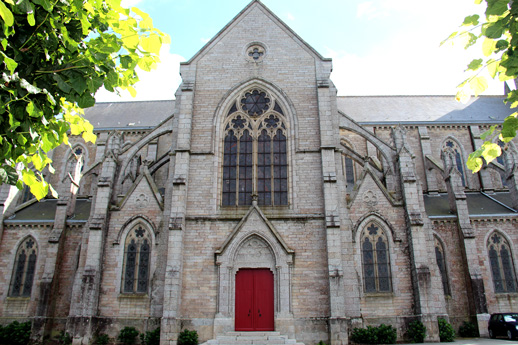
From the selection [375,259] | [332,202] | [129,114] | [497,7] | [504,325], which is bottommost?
[504,325]

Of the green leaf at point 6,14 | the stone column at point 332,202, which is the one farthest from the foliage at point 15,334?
the green leaf at point 6,14

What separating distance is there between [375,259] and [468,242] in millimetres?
6177

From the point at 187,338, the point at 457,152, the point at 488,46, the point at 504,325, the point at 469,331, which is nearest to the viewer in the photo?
the point at 488,46

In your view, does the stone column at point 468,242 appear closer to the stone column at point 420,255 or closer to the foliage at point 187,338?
the stone column at point 420,255

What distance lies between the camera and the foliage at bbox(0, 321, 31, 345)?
18.3 metres

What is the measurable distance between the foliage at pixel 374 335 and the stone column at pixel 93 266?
10.7 m

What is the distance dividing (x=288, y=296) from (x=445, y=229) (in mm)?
10254

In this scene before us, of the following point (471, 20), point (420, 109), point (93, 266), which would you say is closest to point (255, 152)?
point (93, 266)

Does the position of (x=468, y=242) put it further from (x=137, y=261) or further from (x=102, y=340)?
(x=102, y=340)

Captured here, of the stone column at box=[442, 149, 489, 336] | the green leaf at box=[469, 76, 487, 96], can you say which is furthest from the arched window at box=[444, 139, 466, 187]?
the green leaf at box=[469, 76, 487, 96]

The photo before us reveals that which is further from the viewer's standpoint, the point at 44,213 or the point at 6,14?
the point at 44,213

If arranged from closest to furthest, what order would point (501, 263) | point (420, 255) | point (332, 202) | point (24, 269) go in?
point (420, 255) < point (332, 202) < point (24, 269) < point (501, 263)

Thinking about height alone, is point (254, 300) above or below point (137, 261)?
below

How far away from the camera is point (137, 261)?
59.3 feet
